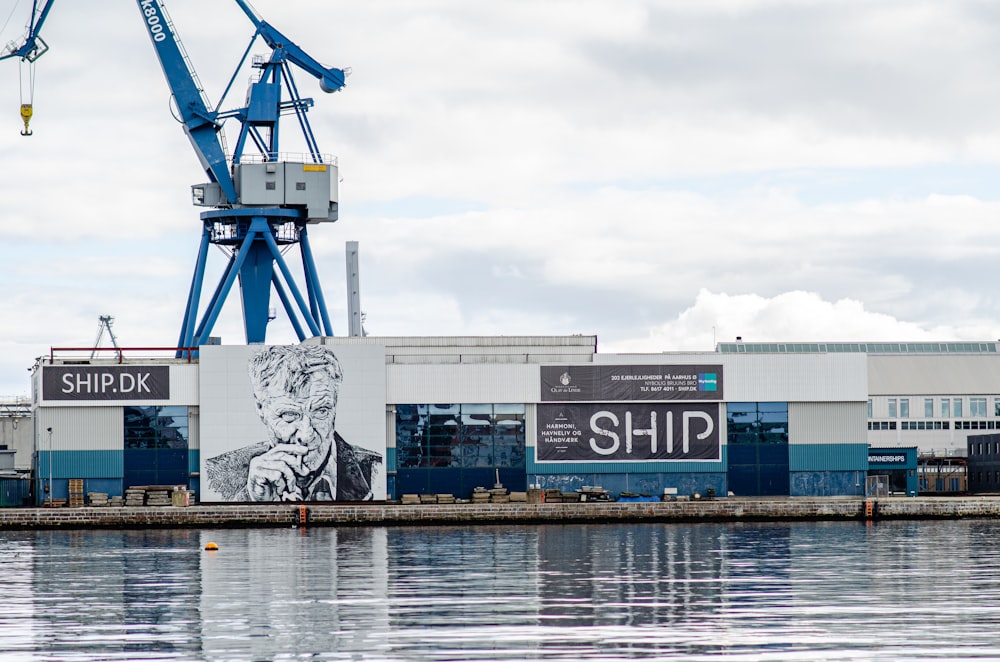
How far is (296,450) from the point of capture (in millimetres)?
87500

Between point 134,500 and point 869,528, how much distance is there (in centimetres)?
4187

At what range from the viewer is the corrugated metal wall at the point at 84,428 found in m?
88.2

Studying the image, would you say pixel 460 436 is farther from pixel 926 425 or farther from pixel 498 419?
pixel 926 425

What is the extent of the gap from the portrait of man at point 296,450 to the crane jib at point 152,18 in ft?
84.1

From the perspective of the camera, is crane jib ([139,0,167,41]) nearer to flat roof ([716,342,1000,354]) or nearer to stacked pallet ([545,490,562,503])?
stacked pallet ([545,490,562,503])

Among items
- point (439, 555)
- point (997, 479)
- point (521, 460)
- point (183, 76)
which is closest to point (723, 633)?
point (439, 555)

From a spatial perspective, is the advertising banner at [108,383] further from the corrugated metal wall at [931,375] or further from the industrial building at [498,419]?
the corrugated metal wall at [931,375]

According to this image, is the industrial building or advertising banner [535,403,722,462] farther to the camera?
advertising banner [535,403,722,462]

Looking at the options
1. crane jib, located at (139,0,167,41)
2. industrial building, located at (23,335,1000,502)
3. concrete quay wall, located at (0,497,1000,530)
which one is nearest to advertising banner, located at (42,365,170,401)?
industrial building, located at (23,335,1000,502)

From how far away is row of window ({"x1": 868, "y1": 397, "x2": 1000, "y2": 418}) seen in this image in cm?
13450

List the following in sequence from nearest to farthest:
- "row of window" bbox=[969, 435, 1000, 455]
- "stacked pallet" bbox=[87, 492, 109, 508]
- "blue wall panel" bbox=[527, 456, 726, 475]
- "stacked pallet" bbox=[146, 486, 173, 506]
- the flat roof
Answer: "stacked pallet" bbox=[146, 486, 173, 506]
"stacked pallet" bbox=[87, 492, 109, 508]
"blue wall panel" bbox=[527, 456, 726, 475]
"row of window" bbox=[969, 435, 1000, 455]
the flat roof

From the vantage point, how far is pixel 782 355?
3612 inches

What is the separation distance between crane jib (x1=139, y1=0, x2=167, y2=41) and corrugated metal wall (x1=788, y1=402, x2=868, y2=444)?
48571 mm

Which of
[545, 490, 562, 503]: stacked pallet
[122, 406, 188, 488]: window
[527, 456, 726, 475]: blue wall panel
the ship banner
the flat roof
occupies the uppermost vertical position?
the flat roof
